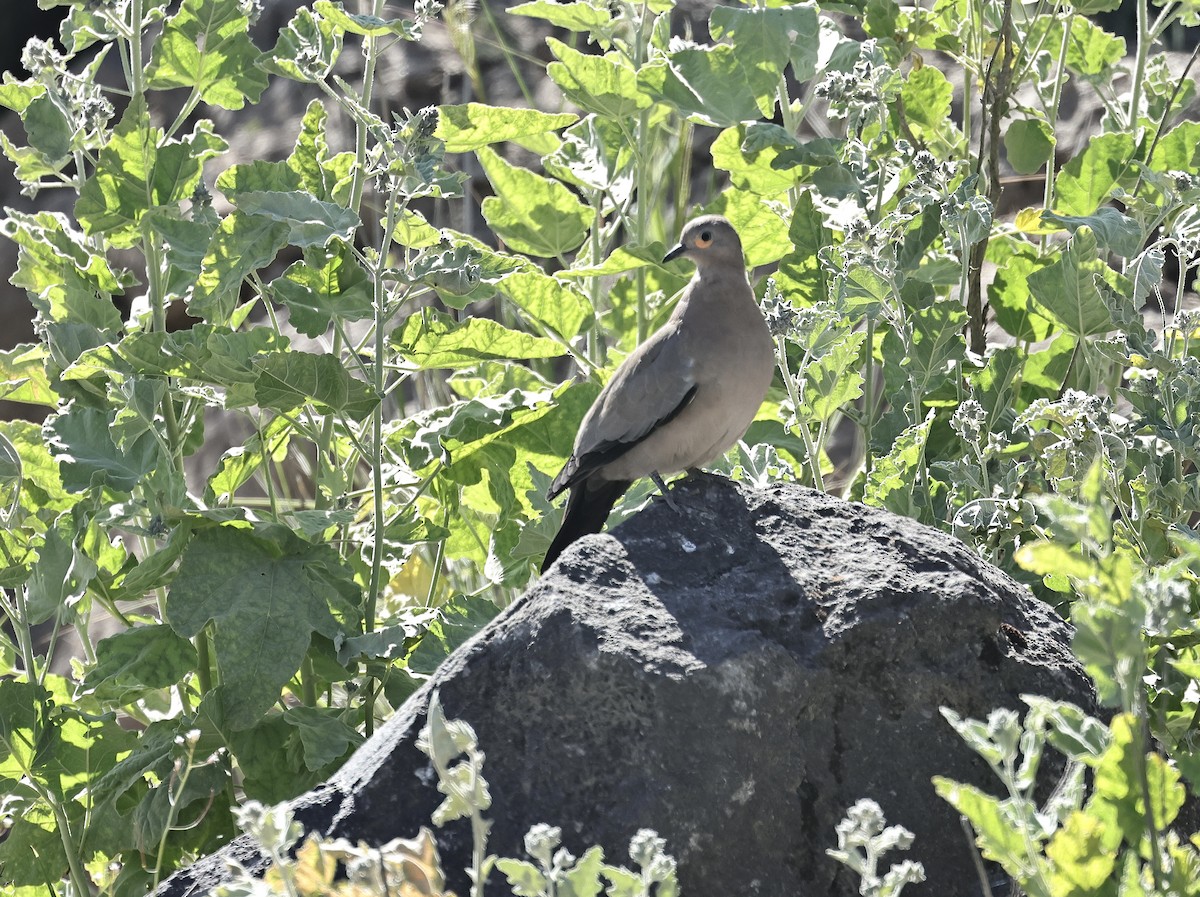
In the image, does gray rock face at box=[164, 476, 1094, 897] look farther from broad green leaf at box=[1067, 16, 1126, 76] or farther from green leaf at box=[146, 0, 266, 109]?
broad green leaf at box=[1067, 16, 1126, 76]

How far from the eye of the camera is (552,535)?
299 centimetres

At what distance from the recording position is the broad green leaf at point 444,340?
2.97m

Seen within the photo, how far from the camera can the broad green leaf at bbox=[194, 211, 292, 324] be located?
280cm

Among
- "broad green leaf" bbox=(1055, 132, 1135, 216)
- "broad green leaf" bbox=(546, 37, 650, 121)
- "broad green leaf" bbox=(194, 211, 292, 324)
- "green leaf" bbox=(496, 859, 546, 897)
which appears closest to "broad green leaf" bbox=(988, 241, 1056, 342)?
"broad green leaf" bbox=(1055, 132, 1135, 216)

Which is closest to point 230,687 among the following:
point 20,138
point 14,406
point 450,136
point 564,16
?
point 450,136

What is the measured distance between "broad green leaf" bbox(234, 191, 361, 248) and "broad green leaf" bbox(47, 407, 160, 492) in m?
0.53

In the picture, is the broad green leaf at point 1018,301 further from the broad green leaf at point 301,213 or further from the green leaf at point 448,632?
the broad green leaf at point 301,213

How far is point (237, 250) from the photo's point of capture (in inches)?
110

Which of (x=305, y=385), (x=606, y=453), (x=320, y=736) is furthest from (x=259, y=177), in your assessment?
(x=320, y=736)

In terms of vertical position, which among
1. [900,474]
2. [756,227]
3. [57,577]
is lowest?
[57,577]

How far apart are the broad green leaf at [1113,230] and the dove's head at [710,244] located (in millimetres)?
655

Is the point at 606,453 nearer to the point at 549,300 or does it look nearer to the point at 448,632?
the point at 448,632

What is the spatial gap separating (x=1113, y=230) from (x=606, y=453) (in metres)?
1.12

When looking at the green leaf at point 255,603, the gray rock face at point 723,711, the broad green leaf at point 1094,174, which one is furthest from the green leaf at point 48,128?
the broad green leaf at point 1094,174
